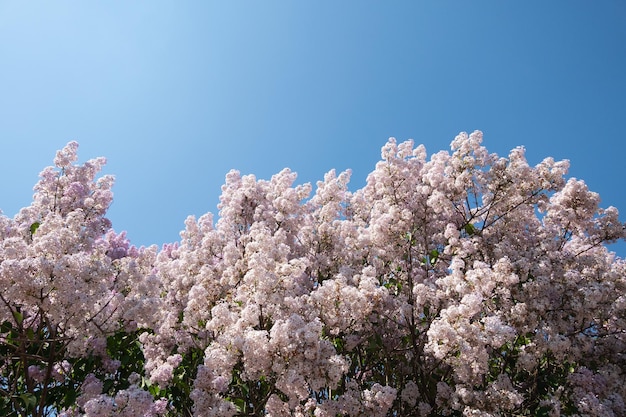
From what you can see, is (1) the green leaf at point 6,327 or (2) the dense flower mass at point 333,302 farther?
(1) the green leaf at point 6,327

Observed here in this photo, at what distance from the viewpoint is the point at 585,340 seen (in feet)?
27.1

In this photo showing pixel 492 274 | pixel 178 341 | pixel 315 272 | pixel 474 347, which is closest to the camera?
pixel 474 347

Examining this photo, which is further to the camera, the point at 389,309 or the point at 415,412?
the point at 389,309

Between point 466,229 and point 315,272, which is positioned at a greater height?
point 466,229

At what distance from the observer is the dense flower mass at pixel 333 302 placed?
6.44m

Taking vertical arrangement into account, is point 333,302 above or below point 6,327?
above

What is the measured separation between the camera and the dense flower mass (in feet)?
21.1

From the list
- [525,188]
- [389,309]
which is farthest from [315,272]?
[525,188]

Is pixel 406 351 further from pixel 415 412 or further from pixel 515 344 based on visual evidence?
pixel 515 344

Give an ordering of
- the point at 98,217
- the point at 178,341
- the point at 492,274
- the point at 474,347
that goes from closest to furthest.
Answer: the point at 474,347, the point at 492,274, the point at 178,341, the point at 98,217

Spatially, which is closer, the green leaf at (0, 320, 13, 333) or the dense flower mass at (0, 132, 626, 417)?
the dense flower mass at (0, 132, 626, 417)

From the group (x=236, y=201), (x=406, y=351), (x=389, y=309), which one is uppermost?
(x=236, y=201)

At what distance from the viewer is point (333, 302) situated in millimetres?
7246

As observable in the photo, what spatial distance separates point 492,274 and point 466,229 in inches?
108
